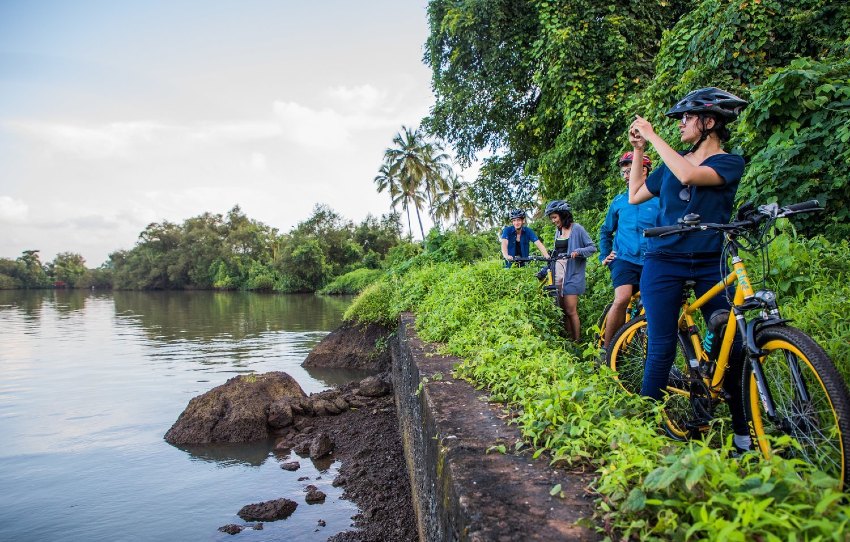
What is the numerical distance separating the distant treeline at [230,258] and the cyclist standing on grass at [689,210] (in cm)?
3962

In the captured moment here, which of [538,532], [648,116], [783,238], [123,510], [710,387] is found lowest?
[123,510]

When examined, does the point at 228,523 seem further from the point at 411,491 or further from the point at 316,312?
the point at 316,312

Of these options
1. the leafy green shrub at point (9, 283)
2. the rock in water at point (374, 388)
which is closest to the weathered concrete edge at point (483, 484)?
the rock in water at point (374, 388)

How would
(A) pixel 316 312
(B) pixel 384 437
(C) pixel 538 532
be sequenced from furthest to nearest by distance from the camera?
(A) pixel 316 312, (B) pixel 384 437, (C) pixel 538 532

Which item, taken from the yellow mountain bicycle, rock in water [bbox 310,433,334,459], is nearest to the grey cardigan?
the yellow mountain bicycle

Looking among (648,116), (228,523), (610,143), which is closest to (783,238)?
(648,116)

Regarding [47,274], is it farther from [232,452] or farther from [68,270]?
[232,452]

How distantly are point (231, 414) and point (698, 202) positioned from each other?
799 centimetres

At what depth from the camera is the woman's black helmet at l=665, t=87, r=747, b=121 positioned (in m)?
2.67

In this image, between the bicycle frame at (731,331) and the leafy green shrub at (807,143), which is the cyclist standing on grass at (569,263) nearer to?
the leafy green shrub at (807,143)

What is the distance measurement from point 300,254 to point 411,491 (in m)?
51.4

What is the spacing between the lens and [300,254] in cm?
5516

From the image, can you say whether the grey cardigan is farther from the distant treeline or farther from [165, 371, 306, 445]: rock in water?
the distant treeline

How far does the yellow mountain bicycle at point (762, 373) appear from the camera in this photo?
6.52 feet
